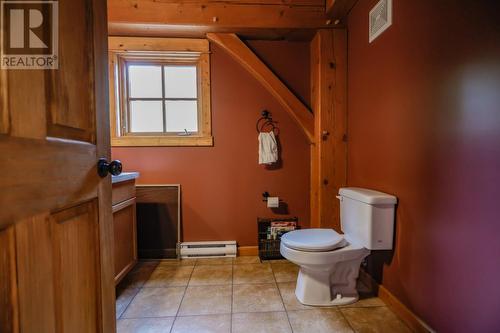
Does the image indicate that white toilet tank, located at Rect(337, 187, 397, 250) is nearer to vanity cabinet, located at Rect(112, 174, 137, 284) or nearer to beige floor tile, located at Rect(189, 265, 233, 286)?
beige floor tile, located at Rect(189, 265, 233, 286)

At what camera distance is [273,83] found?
218 cm

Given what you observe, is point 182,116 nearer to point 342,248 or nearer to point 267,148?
point 267,148

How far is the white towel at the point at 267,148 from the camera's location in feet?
7.28

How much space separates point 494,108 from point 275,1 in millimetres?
1780

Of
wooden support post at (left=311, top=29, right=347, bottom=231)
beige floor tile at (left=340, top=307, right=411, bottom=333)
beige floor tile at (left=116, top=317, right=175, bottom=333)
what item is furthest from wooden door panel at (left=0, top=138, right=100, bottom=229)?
wooden support post at (left=311, top=29, right=347, bottom=231)

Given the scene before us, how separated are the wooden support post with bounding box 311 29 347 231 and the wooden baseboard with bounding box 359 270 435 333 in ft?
1.60

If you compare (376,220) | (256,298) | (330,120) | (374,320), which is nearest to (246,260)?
(256,298)

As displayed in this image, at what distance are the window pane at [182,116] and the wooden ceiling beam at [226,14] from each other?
27.1 inches

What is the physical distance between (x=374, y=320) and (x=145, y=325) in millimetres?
1360

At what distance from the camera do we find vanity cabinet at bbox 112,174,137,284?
167 cm

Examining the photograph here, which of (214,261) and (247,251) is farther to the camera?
(247,251)

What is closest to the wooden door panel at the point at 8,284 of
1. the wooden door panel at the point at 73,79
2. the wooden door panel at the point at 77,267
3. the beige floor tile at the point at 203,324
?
the wooden door panel at the point at 77,267

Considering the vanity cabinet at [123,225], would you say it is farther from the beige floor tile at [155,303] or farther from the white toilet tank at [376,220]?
the white toilet tank at [376,220]

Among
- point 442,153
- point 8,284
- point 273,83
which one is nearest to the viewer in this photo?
point 8,284
